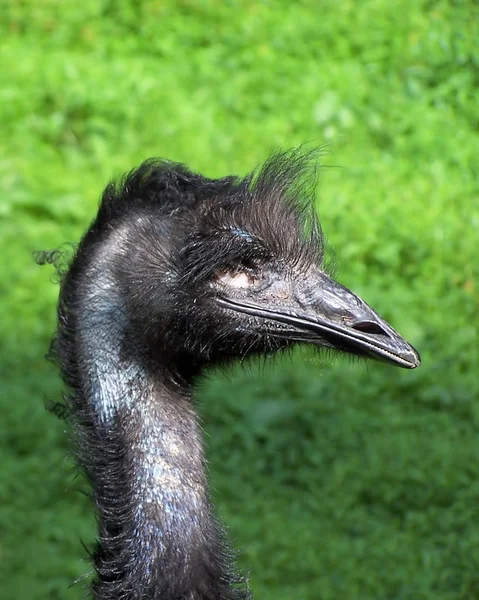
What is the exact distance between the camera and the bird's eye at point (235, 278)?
8.92ft

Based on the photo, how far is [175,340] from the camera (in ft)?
9.05

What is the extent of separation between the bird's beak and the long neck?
274mm

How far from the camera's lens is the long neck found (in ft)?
8.66

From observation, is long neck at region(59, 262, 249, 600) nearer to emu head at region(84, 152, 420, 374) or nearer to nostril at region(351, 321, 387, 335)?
emu head at region(84, 152, 420, 374)

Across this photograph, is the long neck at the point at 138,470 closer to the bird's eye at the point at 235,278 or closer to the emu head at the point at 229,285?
the emu head at the point at 229,285

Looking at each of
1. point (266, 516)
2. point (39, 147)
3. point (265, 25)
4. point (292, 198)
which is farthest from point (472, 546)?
point (265, 25)

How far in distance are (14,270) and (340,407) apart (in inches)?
67.9

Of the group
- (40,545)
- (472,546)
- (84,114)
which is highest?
(84,114)

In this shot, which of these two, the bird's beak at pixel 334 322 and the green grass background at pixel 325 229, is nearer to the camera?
the bird's beak at pixel 334 322

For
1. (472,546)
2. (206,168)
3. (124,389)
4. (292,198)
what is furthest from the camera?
(206,168)

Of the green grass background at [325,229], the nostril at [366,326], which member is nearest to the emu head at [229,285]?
the nostril at [366,326]

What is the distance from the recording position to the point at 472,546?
4414mm

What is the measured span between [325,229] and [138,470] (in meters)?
3.26

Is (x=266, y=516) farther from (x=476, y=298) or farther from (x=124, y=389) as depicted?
(x=124, y=389)
